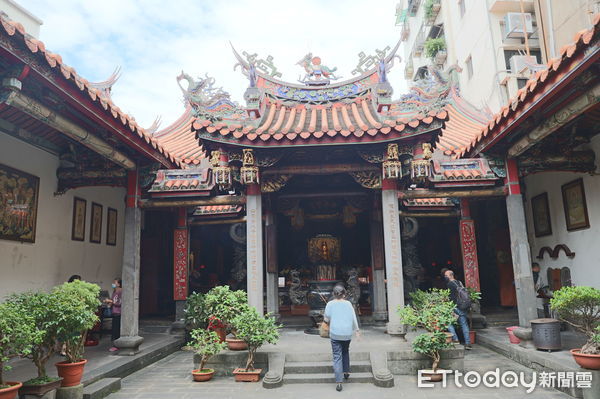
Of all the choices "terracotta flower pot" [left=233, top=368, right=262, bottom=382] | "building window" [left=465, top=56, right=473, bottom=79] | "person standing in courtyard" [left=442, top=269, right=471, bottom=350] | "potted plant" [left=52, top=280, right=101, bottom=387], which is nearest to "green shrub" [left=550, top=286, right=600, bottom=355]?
"person standing in courtyard" [left=442, top=269, right=471, bottom=350]

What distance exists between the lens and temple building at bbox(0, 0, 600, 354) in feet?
18.5

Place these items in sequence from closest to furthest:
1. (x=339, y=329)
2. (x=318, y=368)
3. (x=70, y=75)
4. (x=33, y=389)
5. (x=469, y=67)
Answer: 1. (x=33, y=389)
2. (x=70, y=75)
3. (x=339, y=329)
4. (x=318, y=368)
5. (x=469, y=67)

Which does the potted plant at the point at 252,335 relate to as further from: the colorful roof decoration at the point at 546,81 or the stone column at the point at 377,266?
the colorful roof decoration at the point at 546,81

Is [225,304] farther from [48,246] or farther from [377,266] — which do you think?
[377,266]

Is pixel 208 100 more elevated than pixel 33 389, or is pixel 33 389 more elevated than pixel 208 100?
pixel 208 100

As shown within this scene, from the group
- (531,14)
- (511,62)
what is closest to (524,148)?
(511,62)

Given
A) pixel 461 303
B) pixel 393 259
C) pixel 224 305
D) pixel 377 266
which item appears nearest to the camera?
pixel 224 305

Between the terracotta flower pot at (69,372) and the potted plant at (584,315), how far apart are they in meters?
5.64

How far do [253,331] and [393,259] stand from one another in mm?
2692

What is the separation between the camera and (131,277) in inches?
285

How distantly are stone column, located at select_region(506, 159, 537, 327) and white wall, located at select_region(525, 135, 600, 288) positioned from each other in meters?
1.36

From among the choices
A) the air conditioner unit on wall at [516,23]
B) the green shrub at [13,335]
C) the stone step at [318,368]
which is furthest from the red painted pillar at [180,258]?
the air conditioner unit on wall at [516,23]

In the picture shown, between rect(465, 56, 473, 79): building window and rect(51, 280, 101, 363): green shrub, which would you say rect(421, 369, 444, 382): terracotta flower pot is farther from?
rect(465, 56, 473, 79): building window

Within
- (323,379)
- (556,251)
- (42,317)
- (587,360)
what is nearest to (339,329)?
(323,379)
